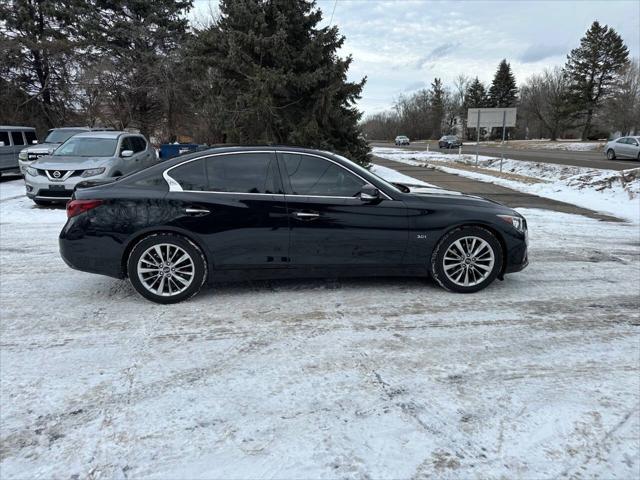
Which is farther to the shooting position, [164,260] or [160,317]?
[164,260]

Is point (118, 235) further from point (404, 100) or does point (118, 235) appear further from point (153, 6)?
point (404, 100)

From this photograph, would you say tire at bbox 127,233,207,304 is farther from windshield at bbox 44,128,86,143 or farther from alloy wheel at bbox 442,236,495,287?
windshield at bbox 44,128,86,143

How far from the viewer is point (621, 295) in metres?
4.89

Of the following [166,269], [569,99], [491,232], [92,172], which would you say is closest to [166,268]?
[166,269]

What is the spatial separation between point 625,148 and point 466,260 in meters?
Answer: 30.0

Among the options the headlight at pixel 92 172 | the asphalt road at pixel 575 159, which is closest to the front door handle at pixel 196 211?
the headlight at pixel 92 172

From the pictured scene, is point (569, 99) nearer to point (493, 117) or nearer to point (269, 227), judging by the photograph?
point (493, 117)

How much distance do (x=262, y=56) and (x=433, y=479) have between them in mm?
15916

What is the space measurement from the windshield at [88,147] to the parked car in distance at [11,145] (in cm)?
651

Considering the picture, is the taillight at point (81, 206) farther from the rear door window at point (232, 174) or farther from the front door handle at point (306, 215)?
the front door handle at point (306, 215)

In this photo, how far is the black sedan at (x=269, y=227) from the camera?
4.35 m

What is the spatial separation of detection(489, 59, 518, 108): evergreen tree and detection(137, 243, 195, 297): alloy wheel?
86663mm

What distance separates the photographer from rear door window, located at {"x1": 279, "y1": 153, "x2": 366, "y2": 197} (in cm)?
457

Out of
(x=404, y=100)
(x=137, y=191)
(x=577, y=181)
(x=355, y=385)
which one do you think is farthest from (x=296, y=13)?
(x=404, y=100)
